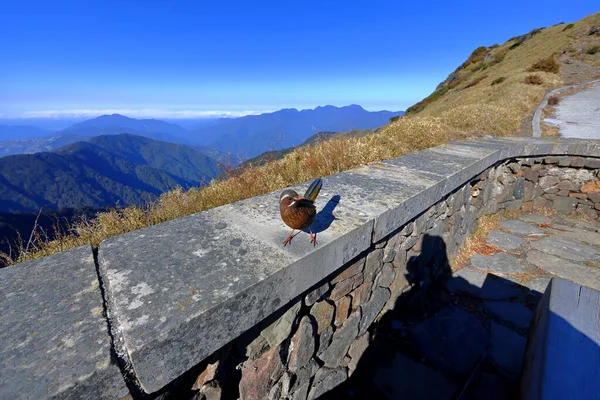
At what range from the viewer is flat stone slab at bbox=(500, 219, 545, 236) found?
170 inches

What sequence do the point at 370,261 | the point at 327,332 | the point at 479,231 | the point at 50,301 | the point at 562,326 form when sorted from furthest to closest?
the point at 479,231, the point at 370,261, the point at 327,332, the point at 562,326, the point at 50,301

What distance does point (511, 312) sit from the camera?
9.52ft

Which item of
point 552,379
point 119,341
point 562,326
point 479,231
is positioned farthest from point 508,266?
point 119,341

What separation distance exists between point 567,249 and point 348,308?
3723mm

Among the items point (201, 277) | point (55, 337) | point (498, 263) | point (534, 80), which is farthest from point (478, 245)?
point (534, 80)

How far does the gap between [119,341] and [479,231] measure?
4.65 metres

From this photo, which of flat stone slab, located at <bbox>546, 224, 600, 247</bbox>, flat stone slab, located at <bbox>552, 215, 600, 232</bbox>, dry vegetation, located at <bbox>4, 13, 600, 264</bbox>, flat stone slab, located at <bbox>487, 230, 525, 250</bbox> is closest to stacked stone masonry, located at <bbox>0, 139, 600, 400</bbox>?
dry vegetation, located at <bbox>4, 13, 600, 264</bbox>

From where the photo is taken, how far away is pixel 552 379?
3.81ft

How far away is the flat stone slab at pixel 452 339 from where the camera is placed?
2.42 m

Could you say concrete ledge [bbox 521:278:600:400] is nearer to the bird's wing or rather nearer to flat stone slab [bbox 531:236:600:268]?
the bird's wing

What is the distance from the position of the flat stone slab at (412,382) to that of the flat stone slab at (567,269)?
222 cm

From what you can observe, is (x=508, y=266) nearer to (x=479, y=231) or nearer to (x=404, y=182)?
(x=479, y=231)

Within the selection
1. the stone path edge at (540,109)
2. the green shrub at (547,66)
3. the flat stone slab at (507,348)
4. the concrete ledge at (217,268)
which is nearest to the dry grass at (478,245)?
the flat stone slab at (507,348)

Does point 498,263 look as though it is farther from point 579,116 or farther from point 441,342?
point 579,116
